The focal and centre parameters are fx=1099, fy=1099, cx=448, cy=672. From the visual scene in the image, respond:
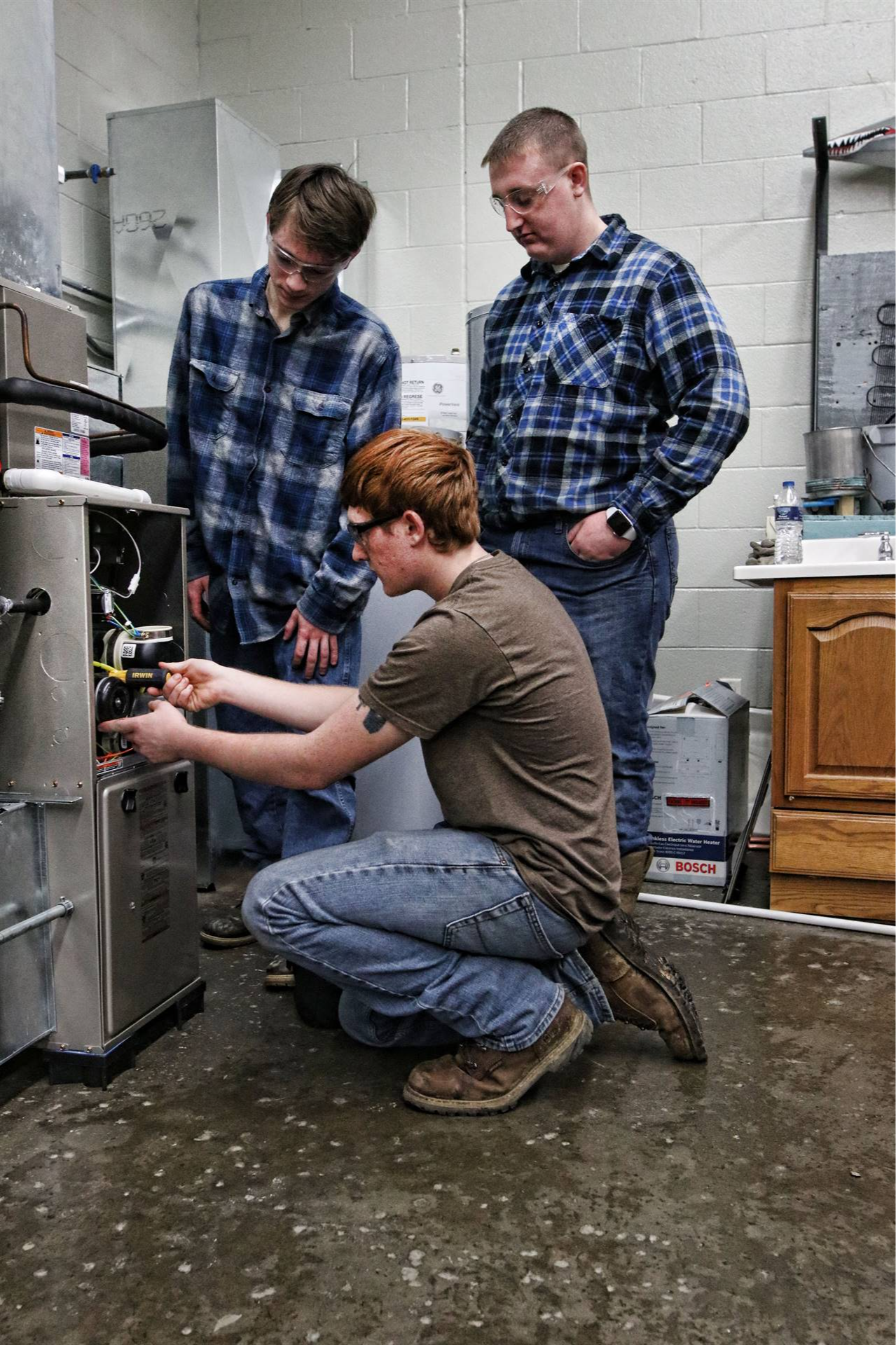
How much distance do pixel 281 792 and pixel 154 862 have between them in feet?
1.74

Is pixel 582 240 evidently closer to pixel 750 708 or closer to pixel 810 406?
pixel 810 406

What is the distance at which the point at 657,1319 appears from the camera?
1149 millimetres

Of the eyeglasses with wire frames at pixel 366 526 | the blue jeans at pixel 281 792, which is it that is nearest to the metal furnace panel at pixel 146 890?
the blue jeans at pixel 281 792

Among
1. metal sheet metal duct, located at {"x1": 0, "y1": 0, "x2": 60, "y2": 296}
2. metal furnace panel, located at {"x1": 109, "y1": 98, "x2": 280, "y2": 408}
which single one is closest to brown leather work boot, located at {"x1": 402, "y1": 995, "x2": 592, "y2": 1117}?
metal sheet metal duct, located at {"x1": 0, "y1": 0, "x2": 60, "y2": 296}

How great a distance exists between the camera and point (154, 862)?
70.2 inches

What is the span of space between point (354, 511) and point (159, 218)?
78.2 inches

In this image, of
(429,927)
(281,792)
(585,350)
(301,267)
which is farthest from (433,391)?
(429,927)

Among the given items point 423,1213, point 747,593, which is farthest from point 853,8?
point 423,1213

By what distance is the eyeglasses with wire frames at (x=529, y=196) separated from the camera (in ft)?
6.66

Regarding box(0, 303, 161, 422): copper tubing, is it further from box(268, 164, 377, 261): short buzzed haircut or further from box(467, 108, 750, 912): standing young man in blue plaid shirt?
box(467, 108, 750, 912): standing young man in blue plaid shirt

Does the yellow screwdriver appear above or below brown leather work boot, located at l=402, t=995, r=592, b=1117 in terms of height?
above

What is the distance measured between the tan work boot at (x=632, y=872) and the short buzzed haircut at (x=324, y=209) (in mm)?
1269

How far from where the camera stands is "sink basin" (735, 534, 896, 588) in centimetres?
242

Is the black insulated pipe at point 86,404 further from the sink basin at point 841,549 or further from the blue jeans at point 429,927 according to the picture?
the sink basin at point 841,549
